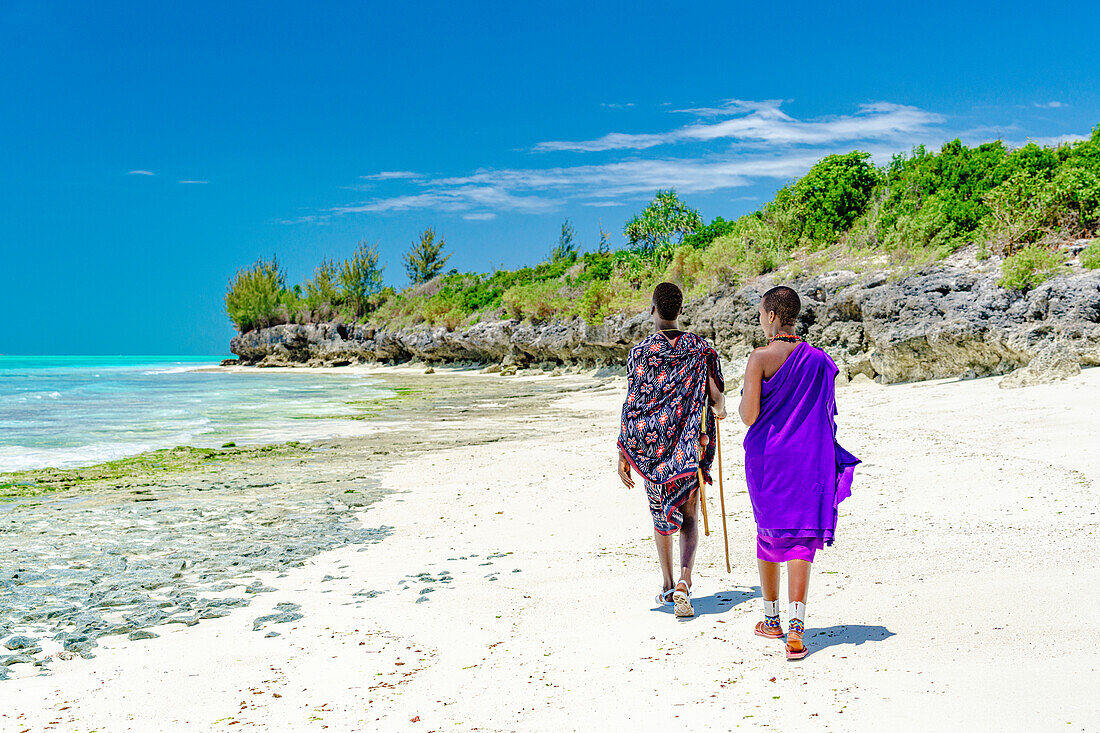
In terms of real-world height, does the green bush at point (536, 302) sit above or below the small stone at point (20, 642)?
above

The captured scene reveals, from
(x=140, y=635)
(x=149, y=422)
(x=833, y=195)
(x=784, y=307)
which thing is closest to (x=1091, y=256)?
(x=784, y=307)

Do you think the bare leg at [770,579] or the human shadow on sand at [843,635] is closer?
the human shadow on sand at [843,635]

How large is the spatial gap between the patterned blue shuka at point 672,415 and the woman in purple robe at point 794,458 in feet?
1.81

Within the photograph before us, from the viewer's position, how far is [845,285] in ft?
62.0

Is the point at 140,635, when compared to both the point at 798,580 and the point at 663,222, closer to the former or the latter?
the point at 798,580

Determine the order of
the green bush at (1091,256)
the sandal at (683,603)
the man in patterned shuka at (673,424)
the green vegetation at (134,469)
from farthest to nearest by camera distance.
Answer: the green bush at (1091,256) → the green vegetation at (134,469) → the man in patterned shuka at (673,424) → the sandal at (683,603)

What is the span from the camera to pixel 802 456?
3566 mm

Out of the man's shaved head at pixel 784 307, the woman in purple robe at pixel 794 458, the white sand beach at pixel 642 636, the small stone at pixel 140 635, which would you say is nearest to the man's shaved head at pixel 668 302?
the man's shaved head at pixel 784 307

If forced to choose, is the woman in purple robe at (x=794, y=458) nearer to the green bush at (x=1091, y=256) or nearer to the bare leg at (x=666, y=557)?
the bare leg at (x=666, y=557)

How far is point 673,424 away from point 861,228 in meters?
21.9

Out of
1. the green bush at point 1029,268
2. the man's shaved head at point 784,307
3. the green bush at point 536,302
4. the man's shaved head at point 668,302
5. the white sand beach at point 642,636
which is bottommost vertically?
the white sand beach at point 642,636

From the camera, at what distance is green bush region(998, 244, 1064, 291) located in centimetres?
1356

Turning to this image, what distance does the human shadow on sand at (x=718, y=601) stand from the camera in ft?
14.0

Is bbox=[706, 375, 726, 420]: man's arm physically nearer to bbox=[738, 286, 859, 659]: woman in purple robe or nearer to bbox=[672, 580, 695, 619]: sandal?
bbox=[738, 286, 859, 659]: woman in purple robe
